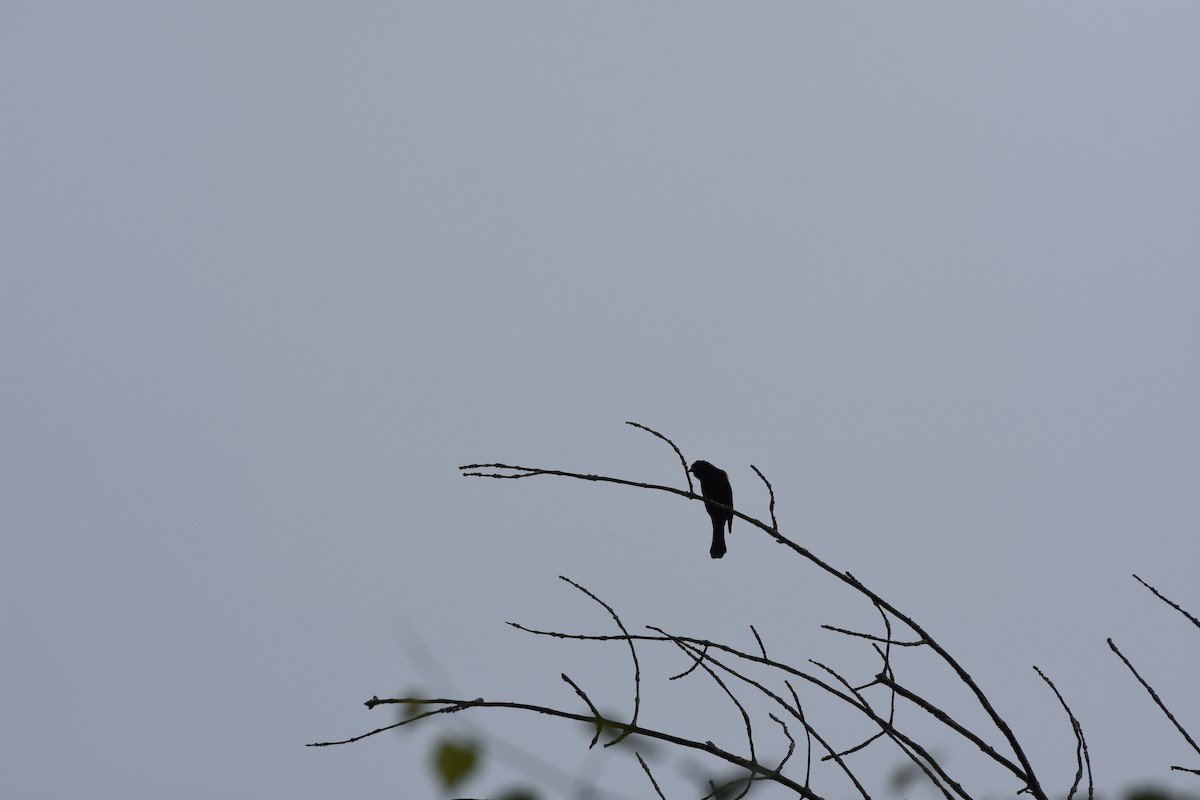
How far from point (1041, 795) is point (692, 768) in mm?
669

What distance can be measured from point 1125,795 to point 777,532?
3.33 feet

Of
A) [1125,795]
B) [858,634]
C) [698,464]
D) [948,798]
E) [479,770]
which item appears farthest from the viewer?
[698,464]

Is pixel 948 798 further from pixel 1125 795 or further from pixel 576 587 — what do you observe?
pixel 576 587

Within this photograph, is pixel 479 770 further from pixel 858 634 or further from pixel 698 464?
pixel 698 464

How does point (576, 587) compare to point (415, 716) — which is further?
point (576, 587)

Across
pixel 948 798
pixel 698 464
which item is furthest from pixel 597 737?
pixel 698 464

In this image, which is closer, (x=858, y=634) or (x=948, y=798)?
(x=948, y=798)

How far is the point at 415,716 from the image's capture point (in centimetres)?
221

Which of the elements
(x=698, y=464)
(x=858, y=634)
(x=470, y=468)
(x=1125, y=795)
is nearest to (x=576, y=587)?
(x=470, y=468)

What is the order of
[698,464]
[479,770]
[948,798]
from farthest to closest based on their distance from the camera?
[698,464]
[948,798]
[479,770]

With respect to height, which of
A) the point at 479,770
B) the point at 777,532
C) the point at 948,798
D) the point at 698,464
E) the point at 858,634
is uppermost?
the point at 698,464

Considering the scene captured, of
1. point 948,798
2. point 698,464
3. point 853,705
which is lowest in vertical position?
point 948,798

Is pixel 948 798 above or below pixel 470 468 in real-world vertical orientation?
below

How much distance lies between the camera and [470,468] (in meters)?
2.88
